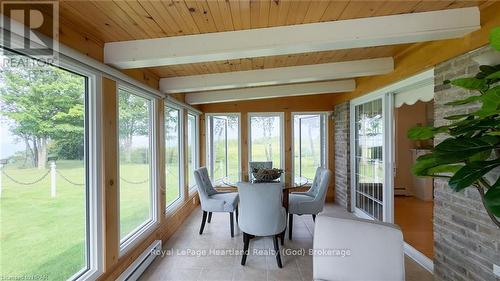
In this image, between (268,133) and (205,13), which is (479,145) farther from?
(268,133)

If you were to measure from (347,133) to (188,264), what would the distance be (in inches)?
135

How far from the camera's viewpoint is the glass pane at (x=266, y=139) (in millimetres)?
5676

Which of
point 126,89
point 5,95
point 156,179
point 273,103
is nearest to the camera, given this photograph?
point 5,95

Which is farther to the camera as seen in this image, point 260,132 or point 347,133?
point 260,132

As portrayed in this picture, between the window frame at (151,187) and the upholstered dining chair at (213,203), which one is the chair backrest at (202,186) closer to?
the upholstered dining chair at (213,203)

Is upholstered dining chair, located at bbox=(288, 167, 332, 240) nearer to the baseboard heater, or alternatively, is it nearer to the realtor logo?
the baseboard heater

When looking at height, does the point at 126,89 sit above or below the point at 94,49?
below

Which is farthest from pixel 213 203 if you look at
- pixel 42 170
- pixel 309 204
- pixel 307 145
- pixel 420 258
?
pixel 307 145

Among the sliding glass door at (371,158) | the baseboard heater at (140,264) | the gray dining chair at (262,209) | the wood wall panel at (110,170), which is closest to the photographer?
the wood wall panel at (110,170)

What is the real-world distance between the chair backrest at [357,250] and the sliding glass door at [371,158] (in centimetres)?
203

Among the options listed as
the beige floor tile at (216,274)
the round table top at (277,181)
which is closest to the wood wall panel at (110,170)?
the beige floor tile at (216,274)

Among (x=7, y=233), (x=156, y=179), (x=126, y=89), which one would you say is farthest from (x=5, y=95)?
(x=156, y=179)

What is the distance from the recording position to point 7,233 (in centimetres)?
142

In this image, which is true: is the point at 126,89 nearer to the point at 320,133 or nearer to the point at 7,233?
the point at 7,233
